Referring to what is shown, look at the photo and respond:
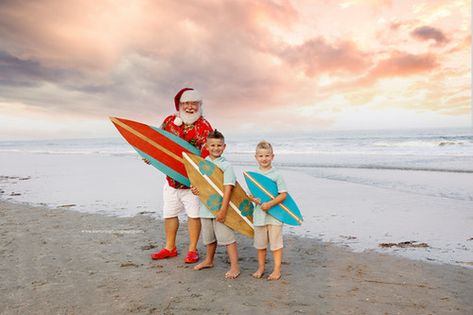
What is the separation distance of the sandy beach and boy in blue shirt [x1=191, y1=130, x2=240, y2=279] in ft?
0.45

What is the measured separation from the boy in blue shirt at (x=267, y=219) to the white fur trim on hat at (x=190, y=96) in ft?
3.37

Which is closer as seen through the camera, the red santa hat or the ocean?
the red santa hat

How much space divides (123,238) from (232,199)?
211 cm

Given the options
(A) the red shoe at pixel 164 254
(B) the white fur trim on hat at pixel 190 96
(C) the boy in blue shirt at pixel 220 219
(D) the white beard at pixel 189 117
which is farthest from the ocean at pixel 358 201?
(B) the white fur trim on hat at pixel 190 96

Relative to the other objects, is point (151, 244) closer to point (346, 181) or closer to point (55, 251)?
point (55, 251)

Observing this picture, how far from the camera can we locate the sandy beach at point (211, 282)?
9.84 ft

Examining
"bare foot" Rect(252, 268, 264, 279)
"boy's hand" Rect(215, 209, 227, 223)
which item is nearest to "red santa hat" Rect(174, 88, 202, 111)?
"boy's hand" Rect(215, 209, 227, 223)

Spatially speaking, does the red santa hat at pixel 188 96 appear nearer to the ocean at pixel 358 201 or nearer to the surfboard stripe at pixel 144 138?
the surfboard stripe at pixel 144 138

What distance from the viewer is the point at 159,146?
433 centimetres

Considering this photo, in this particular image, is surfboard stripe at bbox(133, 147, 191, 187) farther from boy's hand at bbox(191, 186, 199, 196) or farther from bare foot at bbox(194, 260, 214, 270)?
bare foot at bbox(194, 260, 214, 270)

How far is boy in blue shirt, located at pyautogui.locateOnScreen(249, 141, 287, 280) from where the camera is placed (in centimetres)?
348

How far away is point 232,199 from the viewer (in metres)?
3.80

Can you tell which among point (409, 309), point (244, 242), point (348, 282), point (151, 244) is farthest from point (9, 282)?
point (409, 309)

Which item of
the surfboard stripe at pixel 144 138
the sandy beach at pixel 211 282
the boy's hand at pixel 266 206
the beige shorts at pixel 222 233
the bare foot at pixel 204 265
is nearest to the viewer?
the sandy beach at pixel 211 282
